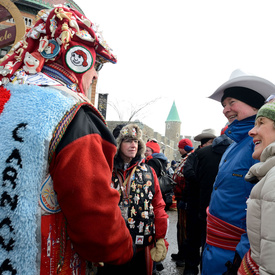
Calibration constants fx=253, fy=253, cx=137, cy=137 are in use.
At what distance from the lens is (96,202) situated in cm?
128

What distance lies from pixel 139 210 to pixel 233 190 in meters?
1.13

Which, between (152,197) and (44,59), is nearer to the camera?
(44,59)

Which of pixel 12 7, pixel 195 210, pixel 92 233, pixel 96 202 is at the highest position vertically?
pixel 12 7

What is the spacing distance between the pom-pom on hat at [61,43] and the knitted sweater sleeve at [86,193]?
0.46m

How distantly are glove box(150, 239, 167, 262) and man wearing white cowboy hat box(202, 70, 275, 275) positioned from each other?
648 millimetres

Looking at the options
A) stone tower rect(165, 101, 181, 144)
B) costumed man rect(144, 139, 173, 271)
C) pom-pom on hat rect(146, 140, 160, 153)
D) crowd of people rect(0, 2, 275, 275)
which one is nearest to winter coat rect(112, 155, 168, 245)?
crowd of people rect(0, 2, 275, 275)

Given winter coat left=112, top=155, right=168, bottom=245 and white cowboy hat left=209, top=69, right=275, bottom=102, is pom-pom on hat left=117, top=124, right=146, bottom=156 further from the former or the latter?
white cowboy hat left=209, top=69, right=275, bottom=102

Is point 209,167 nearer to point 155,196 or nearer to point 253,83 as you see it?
point 155,196

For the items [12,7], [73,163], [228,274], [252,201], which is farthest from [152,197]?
[12,7]

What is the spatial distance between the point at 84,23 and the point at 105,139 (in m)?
0.87

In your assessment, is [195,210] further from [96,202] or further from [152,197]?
[96,202]

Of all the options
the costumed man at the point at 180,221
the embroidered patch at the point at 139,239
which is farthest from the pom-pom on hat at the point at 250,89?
the costumed man at the point at 180,221

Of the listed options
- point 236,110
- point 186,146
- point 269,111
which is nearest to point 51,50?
point 269,111

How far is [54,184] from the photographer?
129 centimetres
